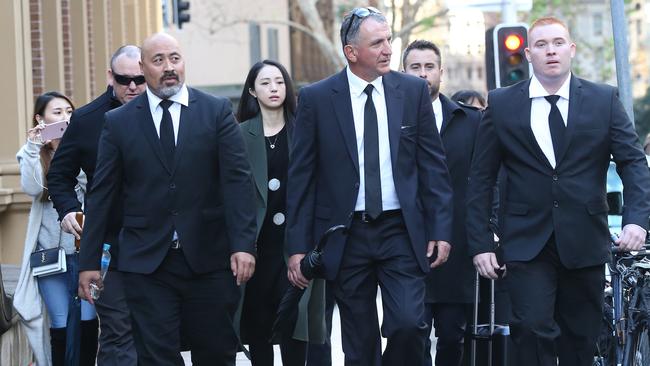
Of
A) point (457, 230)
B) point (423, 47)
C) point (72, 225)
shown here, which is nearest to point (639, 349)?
point (457, 230)

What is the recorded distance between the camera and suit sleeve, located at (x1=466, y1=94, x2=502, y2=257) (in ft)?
25.9

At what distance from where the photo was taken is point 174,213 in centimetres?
772

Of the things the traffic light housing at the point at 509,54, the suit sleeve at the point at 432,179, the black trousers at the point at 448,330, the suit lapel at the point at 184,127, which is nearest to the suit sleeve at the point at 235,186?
the suit lapel at the point at 184,127

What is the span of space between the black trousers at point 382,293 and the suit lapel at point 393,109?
1.16ft

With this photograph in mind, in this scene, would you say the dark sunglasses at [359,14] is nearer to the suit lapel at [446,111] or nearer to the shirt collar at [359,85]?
the shirt collar at [359,85]

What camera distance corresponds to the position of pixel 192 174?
7754 millimetres

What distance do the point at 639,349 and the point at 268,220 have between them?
7.57ft

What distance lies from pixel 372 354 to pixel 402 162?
0.98 metres

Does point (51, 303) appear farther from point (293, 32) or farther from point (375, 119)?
point (293, 32)

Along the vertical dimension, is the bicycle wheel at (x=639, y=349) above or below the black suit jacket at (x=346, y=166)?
below

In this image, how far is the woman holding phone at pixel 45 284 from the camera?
951 cm

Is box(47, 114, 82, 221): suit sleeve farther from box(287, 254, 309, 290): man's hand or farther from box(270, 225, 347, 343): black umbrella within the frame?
box(287, 254, 309, 290): man's hand

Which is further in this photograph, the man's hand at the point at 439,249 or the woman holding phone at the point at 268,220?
the woman holding phone at the point at 268,220

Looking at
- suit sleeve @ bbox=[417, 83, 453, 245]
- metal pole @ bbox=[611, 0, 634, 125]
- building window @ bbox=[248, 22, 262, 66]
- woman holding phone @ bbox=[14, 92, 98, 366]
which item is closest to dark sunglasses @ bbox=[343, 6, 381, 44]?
suit sleeve @ bbox=[417, 83, 453, 245]
